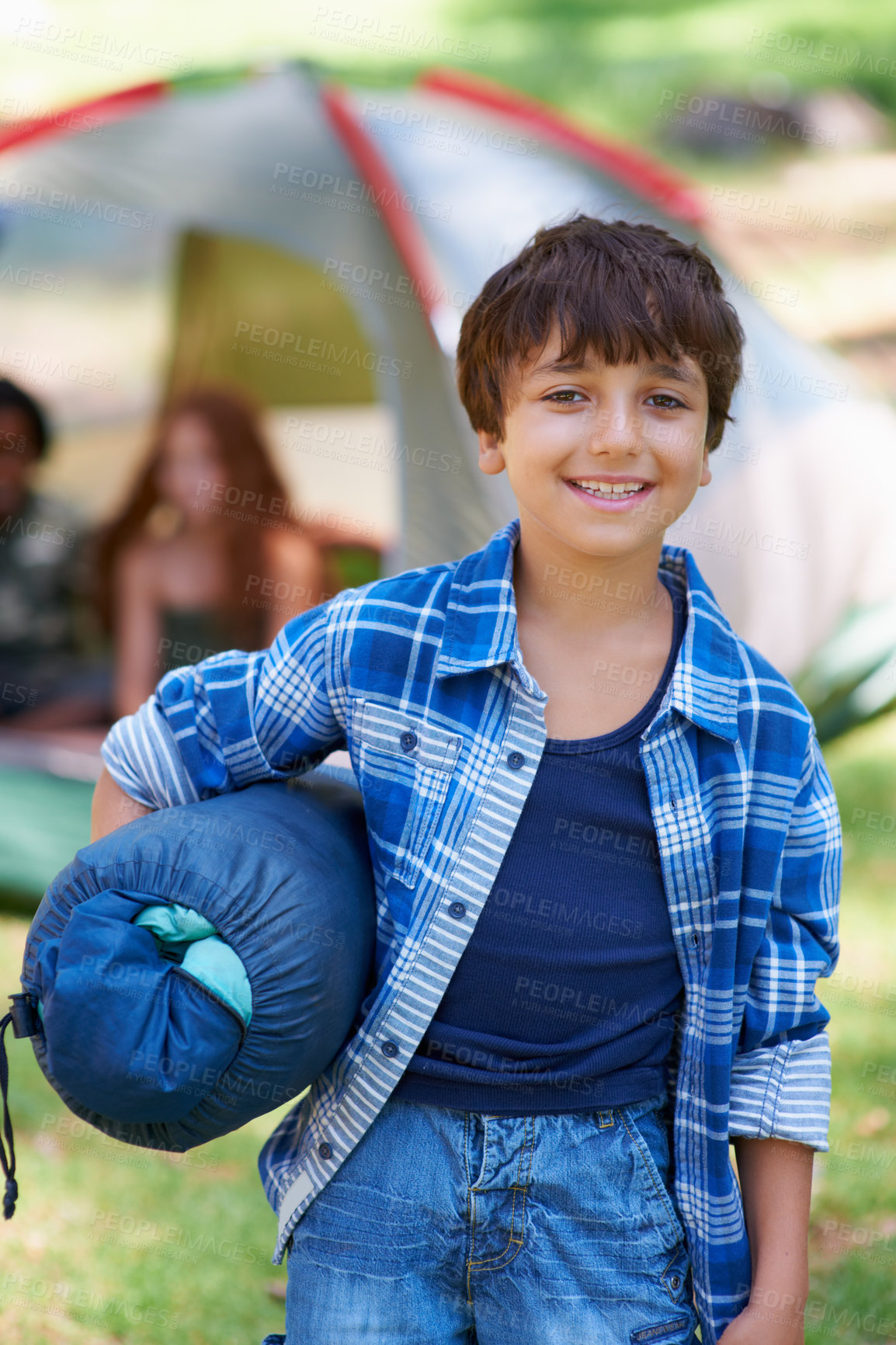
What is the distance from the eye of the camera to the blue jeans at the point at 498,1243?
48.3 inches

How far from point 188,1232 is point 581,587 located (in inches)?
59.1

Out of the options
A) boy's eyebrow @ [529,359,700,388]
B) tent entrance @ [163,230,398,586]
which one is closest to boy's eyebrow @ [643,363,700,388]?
boy's eyebrow @ [529,359,700,388]

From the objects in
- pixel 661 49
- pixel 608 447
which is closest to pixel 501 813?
pixel 608 447

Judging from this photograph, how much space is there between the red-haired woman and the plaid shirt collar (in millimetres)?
2467

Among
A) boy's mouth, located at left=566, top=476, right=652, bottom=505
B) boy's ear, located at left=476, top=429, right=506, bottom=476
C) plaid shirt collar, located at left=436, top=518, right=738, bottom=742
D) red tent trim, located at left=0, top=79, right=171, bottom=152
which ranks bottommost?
plaid shirt collar, located at left=436, top=518, right=738, bottom=742

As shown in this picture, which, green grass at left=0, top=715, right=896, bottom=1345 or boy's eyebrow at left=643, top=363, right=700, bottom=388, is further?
green grass at left=0, top=715, right=896, bottom=1345

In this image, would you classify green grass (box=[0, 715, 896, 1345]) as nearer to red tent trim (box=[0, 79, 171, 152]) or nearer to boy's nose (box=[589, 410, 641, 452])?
boy's nose (box=[589, 410, 641, 452])

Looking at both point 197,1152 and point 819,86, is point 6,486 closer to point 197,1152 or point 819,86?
point 197,1152

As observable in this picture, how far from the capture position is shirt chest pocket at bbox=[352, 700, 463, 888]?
A: 49.7 inches

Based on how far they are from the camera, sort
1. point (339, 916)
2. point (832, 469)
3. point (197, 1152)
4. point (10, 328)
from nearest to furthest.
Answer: point (339, 916), point (197, 1152), point (832, 469), point (10, 328)

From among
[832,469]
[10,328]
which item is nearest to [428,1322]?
[832,469]

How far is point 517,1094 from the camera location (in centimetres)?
124

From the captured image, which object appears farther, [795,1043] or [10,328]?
[10,328]

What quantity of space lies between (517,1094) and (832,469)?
99.9 inches
